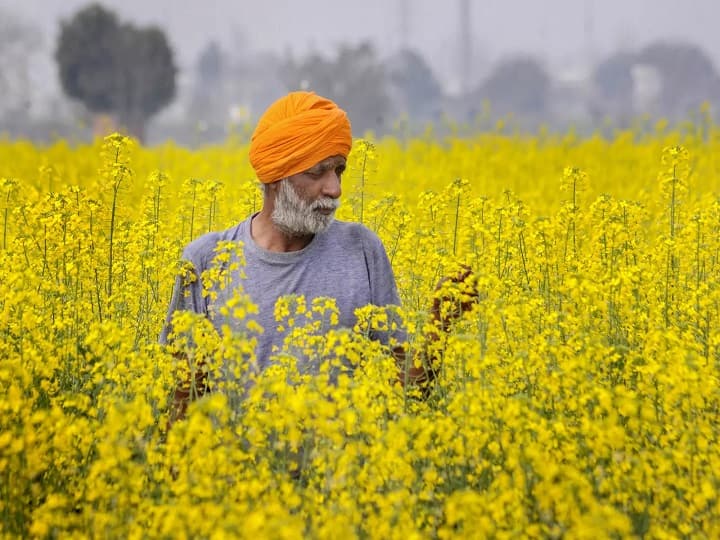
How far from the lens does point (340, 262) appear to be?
11.3ft

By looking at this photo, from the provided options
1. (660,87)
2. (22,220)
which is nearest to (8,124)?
(660,87)

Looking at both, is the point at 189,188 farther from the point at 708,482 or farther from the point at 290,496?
the point at 708,482

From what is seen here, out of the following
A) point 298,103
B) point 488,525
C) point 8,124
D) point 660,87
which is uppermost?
point 660,87

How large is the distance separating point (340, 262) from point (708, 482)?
5.49 feet

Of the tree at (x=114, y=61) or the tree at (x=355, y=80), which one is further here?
the tree at (x=355, y=80)

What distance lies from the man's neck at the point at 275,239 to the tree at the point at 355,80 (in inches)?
2042

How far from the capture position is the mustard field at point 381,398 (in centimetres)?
210

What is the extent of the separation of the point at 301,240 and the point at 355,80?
176 feet

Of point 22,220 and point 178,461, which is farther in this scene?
point 22,220

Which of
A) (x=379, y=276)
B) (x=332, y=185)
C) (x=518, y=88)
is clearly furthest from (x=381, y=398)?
(x=518, y=88)

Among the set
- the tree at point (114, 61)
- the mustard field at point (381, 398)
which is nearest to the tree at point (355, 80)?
the tree at point (114, 61)

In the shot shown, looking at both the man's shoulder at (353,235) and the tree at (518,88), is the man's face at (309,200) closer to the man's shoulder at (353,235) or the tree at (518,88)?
the man's shoulder at (353,235)

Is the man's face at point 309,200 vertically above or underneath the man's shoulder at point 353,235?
above

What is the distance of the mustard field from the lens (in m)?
2.10
